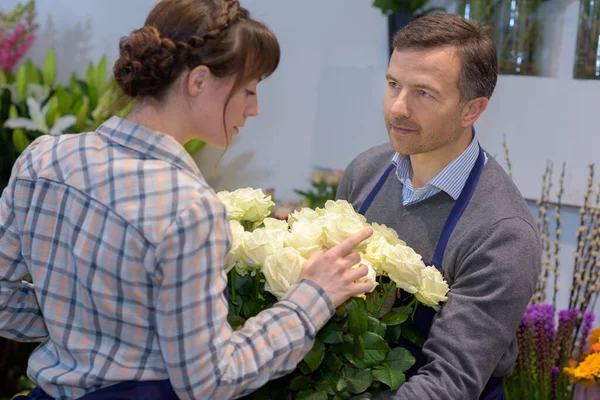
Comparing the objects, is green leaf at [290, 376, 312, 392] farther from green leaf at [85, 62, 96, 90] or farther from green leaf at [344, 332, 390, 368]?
green leaf at [85, 62, 96, 90]

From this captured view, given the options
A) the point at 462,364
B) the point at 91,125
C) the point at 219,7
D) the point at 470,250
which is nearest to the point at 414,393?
the point at 462,364

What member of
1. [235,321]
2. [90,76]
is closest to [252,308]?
[235,321]

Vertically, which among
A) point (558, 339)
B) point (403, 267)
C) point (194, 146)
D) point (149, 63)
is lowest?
point (558, 339)

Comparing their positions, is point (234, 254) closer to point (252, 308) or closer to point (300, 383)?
point (252, 308)

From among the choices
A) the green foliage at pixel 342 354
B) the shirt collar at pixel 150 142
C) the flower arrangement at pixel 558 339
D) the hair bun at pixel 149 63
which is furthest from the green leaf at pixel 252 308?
the flower arrangement at pixel 558 339

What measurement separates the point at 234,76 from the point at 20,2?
106 inches

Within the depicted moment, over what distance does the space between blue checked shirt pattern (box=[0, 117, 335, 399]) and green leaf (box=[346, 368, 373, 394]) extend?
196mm

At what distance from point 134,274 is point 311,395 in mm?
453

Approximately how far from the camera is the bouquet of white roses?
143 cm

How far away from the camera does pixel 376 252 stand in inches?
59.4

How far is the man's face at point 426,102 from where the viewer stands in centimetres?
181

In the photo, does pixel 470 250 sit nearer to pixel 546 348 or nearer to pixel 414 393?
pixel 414 393

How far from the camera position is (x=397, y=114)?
5.98 feet

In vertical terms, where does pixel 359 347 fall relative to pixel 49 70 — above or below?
below
